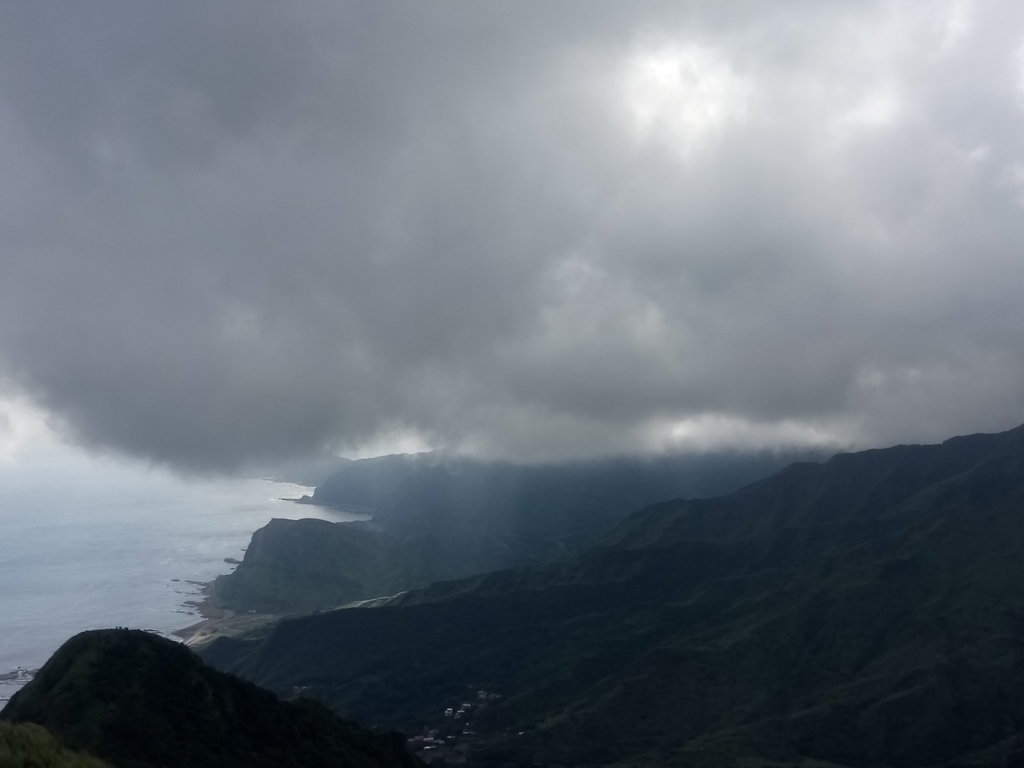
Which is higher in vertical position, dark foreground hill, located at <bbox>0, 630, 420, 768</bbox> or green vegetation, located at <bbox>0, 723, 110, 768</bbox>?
green vegetation, located at <bbox>0, 723, 110, 768</bbox>

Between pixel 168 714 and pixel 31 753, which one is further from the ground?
pixel 31 753

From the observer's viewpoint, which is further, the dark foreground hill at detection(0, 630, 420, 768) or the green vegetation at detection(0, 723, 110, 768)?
the dark foreground hill at detection(0, 630, 420, 768)

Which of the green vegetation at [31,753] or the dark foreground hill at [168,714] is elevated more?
the green vegetation at [31,753]

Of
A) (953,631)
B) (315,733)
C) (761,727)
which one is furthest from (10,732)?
(953,631)

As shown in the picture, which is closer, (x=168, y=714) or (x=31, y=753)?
(x=31, y=753)
